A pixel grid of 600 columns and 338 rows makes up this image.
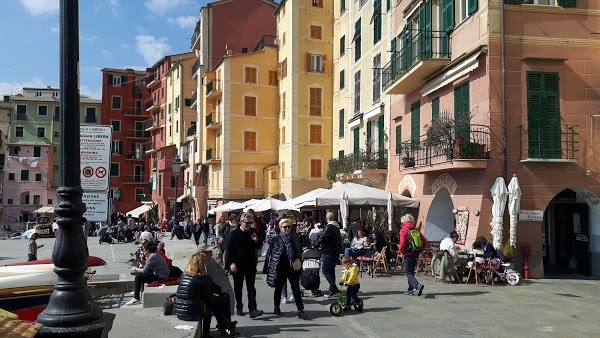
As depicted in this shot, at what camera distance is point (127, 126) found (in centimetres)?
7456

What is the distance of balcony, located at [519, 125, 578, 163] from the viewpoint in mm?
15727

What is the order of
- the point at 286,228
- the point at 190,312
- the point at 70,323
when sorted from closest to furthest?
1. the point at 70,323
2. the point at 190,312
3. the point at 286,228

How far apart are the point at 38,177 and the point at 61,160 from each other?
74.4 metres

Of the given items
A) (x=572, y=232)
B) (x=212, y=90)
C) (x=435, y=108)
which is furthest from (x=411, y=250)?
(x=212, y=90)

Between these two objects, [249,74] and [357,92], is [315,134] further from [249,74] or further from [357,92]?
[357,92]

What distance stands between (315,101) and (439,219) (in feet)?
62.7

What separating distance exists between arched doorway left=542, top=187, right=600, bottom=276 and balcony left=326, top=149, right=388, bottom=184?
301 inches

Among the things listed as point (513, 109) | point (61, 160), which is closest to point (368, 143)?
point (513, 109)

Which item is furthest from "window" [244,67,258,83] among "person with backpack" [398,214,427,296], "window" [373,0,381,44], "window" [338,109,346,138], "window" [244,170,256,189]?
"person with backpack" [398,214,427,296]

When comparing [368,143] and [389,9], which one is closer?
[389,9]

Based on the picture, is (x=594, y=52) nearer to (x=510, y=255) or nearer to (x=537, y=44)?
(x=537, y=44)

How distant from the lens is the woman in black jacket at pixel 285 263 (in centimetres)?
1011

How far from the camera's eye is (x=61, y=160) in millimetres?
Result: 5191

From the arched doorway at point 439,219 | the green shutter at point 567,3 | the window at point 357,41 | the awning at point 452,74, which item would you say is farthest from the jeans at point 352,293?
the window at point 357,41
